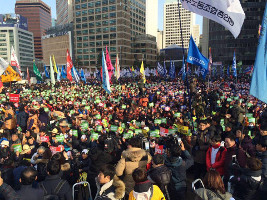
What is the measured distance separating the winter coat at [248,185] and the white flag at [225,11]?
2.92 metres

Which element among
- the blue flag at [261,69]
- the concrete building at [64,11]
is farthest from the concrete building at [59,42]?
the blue flag at [261,69]

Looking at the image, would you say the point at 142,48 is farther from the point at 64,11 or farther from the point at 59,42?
the point at 64,11

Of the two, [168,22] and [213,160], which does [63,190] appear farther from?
[168,22]

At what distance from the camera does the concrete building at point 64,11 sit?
111100 mm

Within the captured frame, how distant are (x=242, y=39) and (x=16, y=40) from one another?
114m

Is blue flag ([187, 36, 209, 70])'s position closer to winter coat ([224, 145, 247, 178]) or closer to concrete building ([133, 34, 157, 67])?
winter coat ([224, 145, 247, 178])

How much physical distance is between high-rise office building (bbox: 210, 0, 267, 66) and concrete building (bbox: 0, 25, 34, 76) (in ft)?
325

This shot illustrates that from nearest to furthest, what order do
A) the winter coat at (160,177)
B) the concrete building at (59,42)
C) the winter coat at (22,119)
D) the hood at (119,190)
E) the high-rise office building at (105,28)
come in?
the hood at (119,190), the winter coat at (160,177), the winter coat at (22,119), the high-rise office building at (105,28), the concrete building at (59,42)

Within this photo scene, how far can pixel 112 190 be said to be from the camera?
11.0ft

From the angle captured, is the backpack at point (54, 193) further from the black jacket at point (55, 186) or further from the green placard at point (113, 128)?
the green placard at point (113, 128)

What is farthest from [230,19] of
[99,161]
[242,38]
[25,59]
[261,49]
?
[25,59]

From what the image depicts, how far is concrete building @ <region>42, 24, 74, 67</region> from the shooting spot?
100375 millimetres

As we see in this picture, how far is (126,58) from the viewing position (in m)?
91.0

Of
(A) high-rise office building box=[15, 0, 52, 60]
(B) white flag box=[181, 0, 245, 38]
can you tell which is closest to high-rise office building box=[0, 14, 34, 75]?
(A) high-rise office building box=[15, 0, 52, 60]
